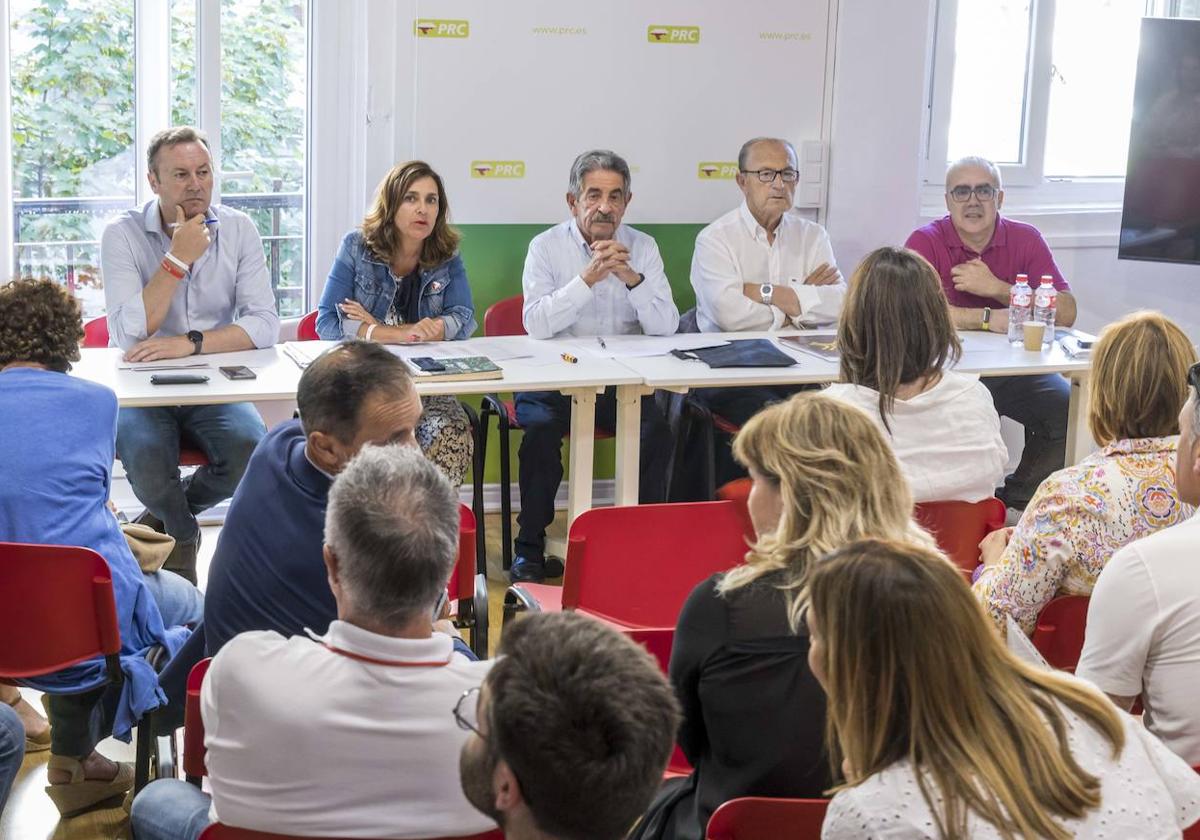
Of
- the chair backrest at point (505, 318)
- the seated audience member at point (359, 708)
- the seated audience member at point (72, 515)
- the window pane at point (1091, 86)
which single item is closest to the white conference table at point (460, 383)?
the chair backrest at point (505, 318)

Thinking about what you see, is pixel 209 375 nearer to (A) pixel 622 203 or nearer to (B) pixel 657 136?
(A) pixel 622 203

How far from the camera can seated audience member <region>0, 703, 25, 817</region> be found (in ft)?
7.52

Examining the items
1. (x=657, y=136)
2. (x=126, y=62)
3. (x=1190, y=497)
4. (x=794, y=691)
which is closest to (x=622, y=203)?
(x=657, y=136)

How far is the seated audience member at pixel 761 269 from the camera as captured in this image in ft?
17.3

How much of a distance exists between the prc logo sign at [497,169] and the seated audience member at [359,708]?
3.68m

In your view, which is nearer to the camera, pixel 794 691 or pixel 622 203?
pixel 794 691

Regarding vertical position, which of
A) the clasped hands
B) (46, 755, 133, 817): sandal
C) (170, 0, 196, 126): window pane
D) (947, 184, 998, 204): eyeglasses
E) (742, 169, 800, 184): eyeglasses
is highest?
(170, 0, 196, 126): window pane

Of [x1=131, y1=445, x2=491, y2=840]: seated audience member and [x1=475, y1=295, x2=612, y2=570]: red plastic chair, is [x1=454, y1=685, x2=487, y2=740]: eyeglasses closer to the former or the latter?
[x1=131, y1=445, x2=491, y2=840]: seated audience member

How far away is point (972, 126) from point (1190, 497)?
427 cm

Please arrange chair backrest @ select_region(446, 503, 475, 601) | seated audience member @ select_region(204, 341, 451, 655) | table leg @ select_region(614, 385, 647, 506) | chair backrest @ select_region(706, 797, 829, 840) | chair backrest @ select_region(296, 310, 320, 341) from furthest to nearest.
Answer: chair backrest @ select_region(296, 310, 320, 341) → table leg @ select_region(614, 385, 647, 506) → chair backrest @ select_region(446, 503, 475, 601) → seated audience member @ select_region(204, 341, 451, 655) → chair backrest @ select_region(706, 797, 829, 840)

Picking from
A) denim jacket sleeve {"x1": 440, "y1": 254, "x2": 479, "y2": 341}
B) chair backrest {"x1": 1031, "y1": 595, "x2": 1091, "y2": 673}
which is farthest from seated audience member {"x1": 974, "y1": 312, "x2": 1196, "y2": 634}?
denim jacket sleeve {"x1": 440, "y1": 254, "x2": 479, "y2": 341}

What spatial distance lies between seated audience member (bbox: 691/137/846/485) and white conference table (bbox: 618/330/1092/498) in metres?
0.15

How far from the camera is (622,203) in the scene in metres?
5.18

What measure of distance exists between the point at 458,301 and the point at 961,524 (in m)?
2.25
